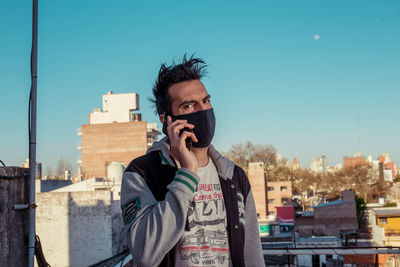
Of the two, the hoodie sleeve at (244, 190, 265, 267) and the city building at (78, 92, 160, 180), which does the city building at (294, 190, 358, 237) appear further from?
the hoodie sleeve at (244, 190, 265, 267)

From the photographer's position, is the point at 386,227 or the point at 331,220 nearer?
the point at 386,227

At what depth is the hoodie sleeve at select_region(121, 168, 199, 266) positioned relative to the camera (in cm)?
178

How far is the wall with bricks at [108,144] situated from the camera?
202 feet

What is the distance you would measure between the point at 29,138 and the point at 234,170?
91.0 inches

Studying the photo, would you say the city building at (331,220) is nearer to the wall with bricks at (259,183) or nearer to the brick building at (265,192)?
the brick building at (265,192)

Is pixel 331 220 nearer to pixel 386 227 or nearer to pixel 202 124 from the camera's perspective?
pixel 386 227

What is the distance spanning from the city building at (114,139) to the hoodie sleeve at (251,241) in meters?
58.7

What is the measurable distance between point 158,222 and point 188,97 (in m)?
0.73

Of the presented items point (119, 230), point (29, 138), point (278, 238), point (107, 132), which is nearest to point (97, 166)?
point (107, 132)

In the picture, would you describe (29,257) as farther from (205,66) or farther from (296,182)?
(296,182)

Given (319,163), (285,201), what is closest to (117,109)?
(285,201)

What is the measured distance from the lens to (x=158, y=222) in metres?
1.79

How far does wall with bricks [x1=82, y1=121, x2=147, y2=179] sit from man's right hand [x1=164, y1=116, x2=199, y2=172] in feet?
196

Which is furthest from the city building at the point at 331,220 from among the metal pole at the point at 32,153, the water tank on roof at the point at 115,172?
the metal pole at the point at 32,153
